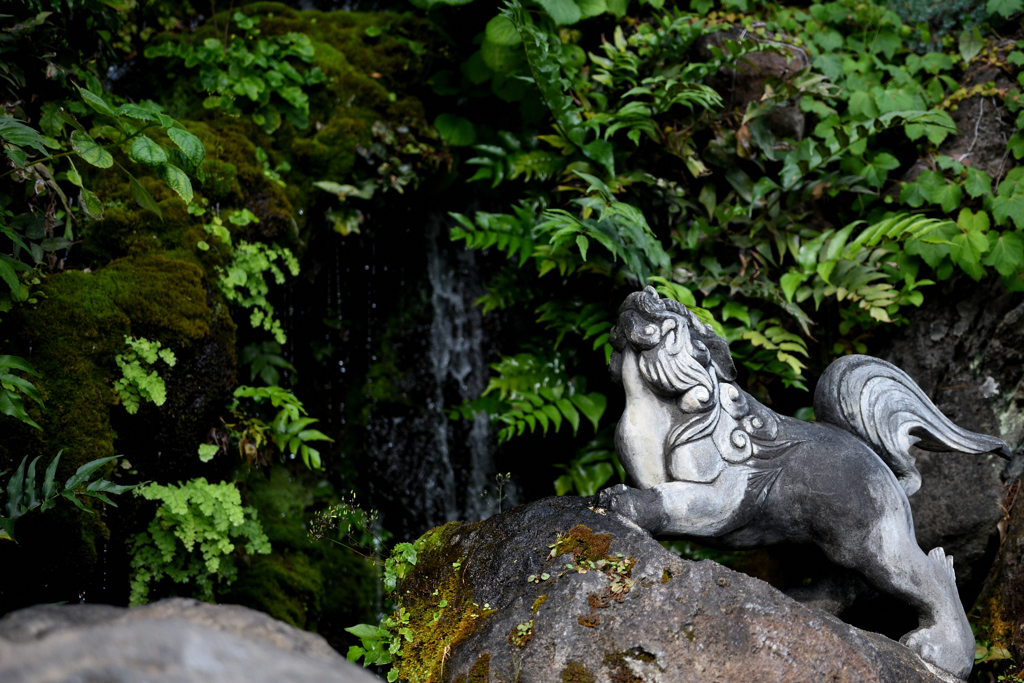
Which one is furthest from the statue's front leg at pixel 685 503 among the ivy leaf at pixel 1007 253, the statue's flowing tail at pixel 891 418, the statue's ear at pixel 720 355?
the ivy leaf at pixel 1007 253

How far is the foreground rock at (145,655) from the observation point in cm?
142

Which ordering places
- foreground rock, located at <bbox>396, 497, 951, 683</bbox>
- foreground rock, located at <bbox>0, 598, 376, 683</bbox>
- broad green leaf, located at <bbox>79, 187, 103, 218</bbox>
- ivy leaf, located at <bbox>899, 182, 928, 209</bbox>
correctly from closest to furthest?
1. foreground rock, located at <bbox>0, 598, 376, 683</bbox>
2. foreground rock, located at <bbox>396, 497, 951, 683</bbox>
3. broad green leaf, located at <bbox>79, 187, 103, 218</bbox>
4. ivy leaf, located at <bbox>899, 182, 928, 209</bbox>

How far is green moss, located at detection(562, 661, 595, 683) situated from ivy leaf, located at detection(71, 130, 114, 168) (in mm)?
2876

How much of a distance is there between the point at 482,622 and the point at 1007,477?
3.34 metres

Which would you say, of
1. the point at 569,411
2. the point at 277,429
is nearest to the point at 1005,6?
the point at 569,411

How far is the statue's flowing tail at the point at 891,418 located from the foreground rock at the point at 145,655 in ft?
8.52

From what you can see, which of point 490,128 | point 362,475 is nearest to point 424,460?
point 362,475

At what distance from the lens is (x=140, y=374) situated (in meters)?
3.62

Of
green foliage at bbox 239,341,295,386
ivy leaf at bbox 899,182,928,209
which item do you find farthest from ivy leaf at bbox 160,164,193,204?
ivy leaf at bbox 899,182,928,209

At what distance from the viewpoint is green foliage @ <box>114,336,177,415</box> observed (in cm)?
360

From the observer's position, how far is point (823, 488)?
10.1ft

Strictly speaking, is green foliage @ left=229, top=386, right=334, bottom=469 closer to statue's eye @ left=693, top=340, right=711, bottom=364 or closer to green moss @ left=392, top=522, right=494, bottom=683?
green moss @ left=392, top=522, right=494, bottom=683

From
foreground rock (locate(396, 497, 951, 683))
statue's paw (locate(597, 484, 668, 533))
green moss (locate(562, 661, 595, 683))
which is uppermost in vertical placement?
statue's paw (locate(597, 484, 668, 533))

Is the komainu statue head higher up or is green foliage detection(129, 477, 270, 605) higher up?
the komainu statue head
